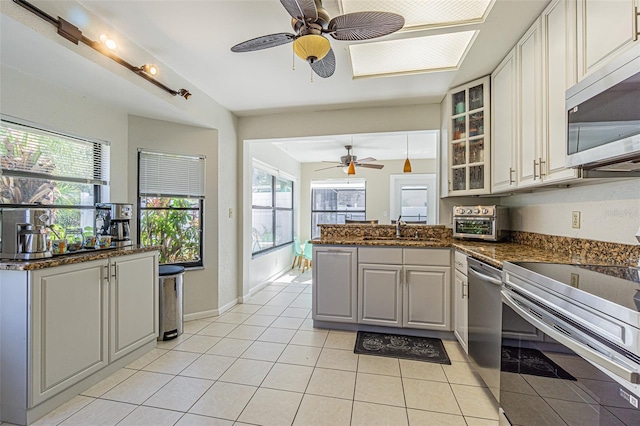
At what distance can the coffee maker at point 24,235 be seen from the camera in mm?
1838

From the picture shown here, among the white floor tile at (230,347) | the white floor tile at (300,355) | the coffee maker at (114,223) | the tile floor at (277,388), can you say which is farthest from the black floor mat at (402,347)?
the coffee maker at (114,223)

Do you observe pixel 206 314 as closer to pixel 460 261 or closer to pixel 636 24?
pixel 460 261

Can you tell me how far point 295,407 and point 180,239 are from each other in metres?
2.35

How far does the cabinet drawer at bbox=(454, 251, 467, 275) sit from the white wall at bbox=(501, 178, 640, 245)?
65 cm

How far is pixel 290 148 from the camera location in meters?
5.68

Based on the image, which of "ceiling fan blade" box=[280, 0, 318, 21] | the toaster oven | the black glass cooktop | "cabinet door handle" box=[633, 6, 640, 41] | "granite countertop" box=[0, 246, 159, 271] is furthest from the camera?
the toaster oven

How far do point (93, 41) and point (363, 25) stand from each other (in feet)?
5.92

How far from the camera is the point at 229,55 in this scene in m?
2.44

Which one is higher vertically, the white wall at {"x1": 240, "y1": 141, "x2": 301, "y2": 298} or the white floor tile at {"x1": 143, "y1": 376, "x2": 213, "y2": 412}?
the white wall at {"x1": 240, "y1": 141, "x2": 301, "y2": 298}

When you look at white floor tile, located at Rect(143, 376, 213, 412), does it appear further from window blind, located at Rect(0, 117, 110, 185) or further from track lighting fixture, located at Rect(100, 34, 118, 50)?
track lighting fixture, located at Rect(100, 34, 118, 50)

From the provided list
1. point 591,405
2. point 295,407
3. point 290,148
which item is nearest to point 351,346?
point 295,407

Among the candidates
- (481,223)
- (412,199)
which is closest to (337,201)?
(412,199)

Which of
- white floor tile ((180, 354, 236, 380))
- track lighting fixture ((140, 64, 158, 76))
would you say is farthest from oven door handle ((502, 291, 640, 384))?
track lighting fixture ((140, 64, 158, 76))

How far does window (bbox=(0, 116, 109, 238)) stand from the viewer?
2.10 meters
